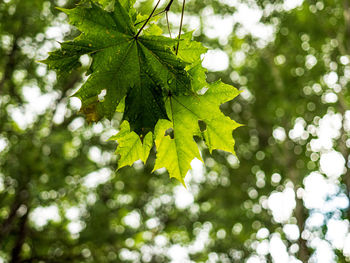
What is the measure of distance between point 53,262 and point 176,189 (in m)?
4.49

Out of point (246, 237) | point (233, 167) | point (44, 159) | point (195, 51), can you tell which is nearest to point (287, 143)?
point (233, 167)

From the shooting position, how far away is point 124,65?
3.77ft

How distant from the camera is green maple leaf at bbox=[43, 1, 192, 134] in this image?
1111 millimetres

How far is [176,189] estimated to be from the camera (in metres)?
9.98

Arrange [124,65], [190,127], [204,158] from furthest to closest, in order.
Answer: [204,158] → [190,127] → [124,65]

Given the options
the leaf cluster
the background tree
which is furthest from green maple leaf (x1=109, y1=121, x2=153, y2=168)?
the background tree

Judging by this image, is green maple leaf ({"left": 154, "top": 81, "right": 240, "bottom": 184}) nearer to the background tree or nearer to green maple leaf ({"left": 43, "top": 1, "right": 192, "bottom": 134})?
green maple leaf ({"left": 43, "top": 1, "right": 192, "bottom": 134})

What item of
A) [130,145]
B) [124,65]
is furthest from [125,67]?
[130,145]

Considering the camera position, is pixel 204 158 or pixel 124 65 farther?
pixel 204 158

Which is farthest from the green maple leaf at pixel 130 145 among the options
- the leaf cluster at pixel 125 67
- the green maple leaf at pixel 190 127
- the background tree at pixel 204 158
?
the background tree at pixel 204 158

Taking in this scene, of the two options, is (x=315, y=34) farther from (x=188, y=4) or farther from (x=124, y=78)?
(x=124, y=78)

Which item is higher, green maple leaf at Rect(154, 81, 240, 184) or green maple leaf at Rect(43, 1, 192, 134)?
green maple leaf at Rect(43, 1, 192, 134)

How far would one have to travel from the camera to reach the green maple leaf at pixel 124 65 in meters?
1.11

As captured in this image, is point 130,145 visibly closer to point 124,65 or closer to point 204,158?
point 124,65
